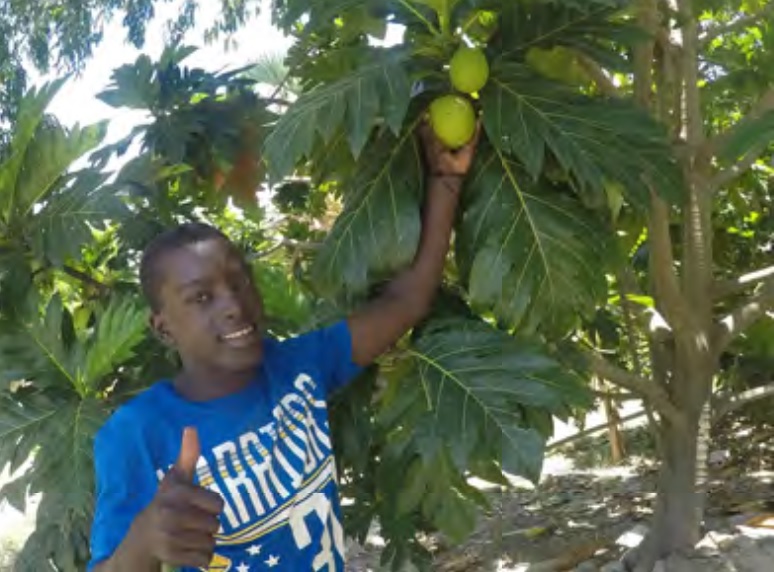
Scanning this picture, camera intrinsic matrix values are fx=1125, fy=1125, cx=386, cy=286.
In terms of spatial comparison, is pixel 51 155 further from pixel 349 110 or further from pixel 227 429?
pixel 227 429

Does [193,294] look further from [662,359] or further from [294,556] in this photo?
[662,359]

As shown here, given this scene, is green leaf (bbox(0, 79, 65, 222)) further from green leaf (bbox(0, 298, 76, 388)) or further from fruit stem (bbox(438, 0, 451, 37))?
fruit stem (bbox(438, 0, 451, 37))

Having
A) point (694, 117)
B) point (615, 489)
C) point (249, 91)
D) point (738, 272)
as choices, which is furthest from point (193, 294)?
point (615, 489)

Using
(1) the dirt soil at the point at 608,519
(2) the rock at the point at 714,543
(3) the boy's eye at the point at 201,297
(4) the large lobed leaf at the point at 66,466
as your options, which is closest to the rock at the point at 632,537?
(1) the dirt soil at the point at 608,519

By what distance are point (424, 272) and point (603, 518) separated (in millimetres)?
3251

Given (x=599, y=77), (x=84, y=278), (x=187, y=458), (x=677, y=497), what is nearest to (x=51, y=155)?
(x=84, y=278)

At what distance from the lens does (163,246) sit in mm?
1929

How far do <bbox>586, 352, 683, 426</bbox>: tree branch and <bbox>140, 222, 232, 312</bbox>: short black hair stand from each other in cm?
153

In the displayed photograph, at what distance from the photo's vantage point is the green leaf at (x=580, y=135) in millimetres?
2188

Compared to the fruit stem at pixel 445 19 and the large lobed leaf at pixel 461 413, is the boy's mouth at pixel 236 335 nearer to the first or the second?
the large lobed leaf at pixel 461 413

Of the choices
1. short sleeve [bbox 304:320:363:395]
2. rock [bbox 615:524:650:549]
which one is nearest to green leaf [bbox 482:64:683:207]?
short sleeve [bbox 304:320:363:395]

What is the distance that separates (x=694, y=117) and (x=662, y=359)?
89 centimetres

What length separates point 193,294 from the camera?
1.88 m

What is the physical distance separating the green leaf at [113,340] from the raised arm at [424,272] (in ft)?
1.89
